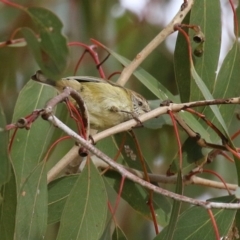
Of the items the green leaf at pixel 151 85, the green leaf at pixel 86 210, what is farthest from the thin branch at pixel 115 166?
the green leaf at pixel 151 85

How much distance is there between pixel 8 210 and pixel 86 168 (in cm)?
23

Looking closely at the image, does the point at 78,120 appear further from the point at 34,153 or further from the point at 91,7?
the point at 91,7

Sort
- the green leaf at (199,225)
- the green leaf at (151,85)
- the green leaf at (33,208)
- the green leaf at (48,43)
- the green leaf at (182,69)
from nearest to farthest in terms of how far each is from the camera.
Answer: the green leaf at (48,43), the green leaf at (33,208), the green leaf at (199,225), the green leaf at (151,85), the green leaf at (182,69)

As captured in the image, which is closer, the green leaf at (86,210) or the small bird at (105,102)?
the green leaf at (86,210)

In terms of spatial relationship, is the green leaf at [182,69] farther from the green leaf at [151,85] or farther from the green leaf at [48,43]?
the green leaf at [48,43]

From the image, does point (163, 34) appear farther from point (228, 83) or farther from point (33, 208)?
point (33, 208)

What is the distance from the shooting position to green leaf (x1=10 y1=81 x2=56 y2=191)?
6.19 ft

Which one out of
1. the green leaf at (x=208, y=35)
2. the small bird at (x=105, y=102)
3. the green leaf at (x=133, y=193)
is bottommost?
the green leaf at (x=133, y=193)

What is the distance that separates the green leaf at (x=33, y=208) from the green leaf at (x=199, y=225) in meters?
0.37

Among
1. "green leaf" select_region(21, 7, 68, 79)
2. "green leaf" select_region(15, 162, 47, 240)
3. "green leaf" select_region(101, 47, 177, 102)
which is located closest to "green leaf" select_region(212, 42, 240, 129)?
"green leaf" select_region(101, 47, 177, 102)

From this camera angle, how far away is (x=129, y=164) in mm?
2117

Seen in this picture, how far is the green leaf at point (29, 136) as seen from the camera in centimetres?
189

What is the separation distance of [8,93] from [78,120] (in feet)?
5.24

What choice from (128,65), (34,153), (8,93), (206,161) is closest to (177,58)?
(128,65)
